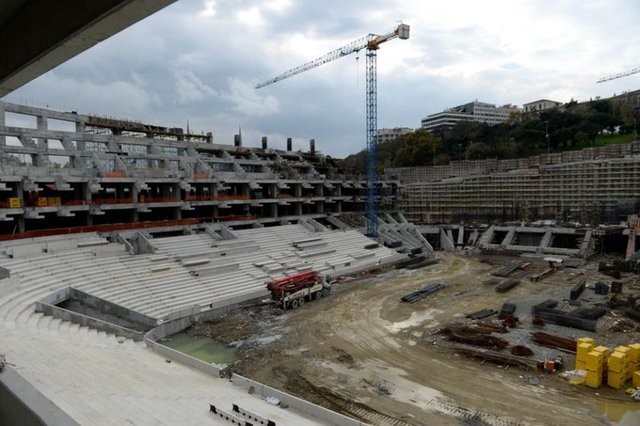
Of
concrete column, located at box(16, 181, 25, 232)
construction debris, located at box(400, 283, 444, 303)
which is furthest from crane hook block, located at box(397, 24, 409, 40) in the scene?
concrete column, located at box(16, 181, 25, 232)

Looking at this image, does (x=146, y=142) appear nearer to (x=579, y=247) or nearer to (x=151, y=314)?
(x=151, y=314)

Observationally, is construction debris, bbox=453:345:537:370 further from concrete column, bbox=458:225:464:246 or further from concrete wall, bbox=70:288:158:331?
concrete column, bbox=458:225:464:246

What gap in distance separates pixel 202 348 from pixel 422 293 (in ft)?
43.8

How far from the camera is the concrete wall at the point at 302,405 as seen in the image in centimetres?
1059

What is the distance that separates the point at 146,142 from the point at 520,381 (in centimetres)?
3304

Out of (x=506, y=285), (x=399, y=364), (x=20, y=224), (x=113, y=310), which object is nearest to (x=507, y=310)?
(x=506, y=285)

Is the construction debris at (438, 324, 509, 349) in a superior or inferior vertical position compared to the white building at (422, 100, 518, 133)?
inferior

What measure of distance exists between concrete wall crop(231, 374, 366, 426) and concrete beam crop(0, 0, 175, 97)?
29.4 ft

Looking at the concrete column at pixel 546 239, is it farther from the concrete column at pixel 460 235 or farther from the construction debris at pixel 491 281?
the construction debris at pixel 491 281

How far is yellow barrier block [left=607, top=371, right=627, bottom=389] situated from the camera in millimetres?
14141

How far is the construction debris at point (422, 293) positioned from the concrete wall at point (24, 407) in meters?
22.8

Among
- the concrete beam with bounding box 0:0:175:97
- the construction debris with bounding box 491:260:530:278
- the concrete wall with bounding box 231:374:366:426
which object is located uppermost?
the concrete beam with bounding box 0:0:175:97

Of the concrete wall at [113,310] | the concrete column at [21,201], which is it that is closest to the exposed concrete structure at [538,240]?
the concrete wall at [113,310]

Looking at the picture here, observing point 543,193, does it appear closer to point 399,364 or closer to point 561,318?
point 561,318
